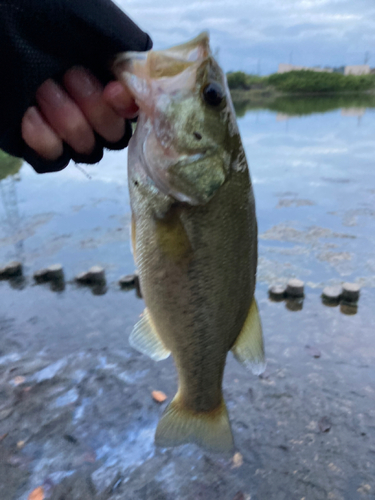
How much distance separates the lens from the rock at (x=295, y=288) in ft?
16.6

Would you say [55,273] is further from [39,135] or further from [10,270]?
[39,135]

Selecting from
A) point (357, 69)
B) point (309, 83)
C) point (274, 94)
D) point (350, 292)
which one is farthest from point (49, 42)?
point (357, 69)

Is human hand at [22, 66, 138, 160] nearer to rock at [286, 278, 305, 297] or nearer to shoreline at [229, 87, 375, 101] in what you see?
rock at [286, 278, 305, 297]

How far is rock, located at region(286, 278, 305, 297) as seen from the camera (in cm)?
507

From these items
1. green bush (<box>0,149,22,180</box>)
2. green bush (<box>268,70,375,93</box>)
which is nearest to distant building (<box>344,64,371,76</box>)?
green bush (<box>268,70,375,93</box>)

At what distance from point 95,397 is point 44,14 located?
3280mm

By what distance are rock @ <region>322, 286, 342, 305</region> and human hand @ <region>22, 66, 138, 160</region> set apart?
13.6 ft

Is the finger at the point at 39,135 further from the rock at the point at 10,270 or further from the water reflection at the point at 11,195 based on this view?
the water reflection at the point at 11,195

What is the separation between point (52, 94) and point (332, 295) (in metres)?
4.41

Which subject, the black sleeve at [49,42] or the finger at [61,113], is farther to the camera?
the finger at [61,113]

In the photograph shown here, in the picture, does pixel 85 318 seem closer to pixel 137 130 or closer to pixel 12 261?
pixel 12 261

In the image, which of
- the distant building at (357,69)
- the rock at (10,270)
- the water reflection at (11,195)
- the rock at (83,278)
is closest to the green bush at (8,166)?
the water reflection at (11,195)

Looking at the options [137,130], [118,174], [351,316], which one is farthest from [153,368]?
[118,174]

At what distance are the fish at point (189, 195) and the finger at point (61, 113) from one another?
252 millimetres
